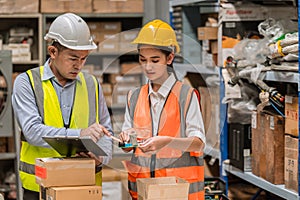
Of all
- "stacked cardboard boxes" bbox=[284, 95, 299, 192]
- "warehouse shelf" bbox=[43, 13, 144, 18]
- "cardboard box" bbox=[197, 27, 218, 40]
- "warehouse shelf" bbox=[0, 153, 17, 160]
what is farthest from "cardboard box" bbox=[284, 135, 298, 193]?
"warehouse shelf" bbox=[43, 13, 144, 18]

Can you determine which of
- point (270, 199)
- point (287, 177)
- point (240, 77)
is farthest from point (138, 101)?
point (270, 199)

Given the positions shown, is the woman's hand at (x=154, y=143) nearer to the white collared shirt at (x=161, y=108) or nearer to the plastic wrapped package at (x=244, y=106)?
the white collared shirt at (x=161, y=108)

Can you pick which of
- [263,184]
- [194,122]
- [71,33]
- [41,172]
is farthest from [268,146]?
[41,172]

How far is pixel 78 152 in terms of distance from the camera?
9.77ft

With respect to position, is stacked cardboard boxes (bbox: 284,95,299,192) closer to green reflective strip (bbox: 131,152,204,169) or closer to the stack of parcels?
green reflective strip (bbox: 131,152,204,169)

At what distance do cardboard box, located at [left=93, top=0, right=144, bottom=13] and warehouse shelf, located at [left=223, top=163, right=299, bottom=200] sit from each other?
7.27 feet

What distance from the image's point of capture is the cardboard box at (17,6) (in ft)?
18.8

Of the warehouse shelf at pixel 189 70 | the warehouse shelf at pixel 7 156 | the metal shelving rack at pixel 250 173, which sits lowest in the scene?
the warehouse shelf at pixel 7 156

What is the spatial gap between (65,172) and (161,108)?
18.6 inches

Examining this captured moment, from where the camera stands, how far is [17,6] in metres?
5.76

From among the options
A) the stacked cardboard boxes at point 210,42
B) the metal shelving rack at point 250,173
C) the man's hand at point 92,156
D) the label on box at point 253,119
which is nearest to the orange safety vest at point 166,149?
the man's hand at point 92,156

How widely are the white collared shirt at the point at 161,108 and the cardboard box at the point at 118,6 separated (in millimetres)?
3137

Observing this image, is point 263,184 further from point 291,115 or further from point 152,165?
point 152,165

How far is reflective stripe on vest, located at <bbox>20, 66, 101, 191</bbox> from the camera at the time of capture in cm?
310
